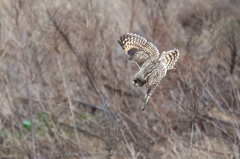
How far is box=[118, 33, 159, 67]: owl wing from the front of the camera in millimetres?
4254

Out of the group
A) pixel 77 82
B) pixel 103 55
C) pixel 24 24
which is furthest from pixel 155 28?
pixel 24 24

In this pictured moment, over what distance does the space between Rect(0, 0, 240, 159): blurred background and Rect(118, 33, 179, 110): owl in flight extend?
1284 millimetres

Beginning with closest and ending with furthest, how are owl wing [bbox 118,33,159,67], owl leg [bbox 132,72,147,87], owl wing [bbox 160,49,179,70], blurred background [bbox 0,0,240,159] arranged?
owl leg [bbox 132,72,147,87] → owl wing [bbox 160,49,179,70] → owl wing [bbox 118,33,159,67] → blurred background [bbox 0,0,240,159]

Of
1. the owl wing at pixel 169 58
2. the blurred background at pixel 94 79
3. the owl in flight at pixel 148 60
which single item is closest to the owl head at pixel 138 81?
the owl in flight at pixel 148 60

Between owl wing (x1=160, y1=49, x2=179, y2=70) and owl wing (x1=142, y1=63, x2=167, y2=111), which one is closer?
owl wing (x1=142, y1=63, x2=167, y2=111)

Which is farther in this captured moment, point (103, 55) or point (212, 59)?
point (212, 59)

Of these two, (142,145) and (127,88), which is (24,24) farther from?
(142,145)

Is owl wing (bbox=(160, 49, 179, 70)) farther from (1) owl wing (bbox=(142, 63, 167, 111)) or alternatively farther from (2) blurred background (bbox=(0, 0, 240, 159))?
(2) blurred background (bbox=(0, 0, 240, 159))

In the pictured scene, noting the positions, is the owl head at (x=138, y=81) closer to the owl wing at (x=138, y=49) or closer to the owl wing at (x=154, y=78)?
the owl wing at (x=154, y=78)

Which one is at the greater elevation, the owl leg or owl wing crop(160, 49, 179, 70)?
owl wing crop(160, 49, 179, 70)

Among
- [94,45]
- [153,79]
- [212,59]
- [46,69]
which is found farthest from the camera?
[212,59]

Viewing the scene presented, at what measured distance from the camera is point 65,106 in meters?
6.86

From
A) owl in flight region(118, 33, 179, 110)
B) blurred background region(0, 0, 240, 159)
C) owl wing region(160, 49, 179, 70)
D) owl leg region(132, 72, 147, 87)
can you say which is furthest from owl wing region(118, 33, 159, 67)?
blurred background region(0, 0, 240, 159)

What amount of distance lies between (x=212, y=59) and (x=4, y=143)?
11.9 feet
